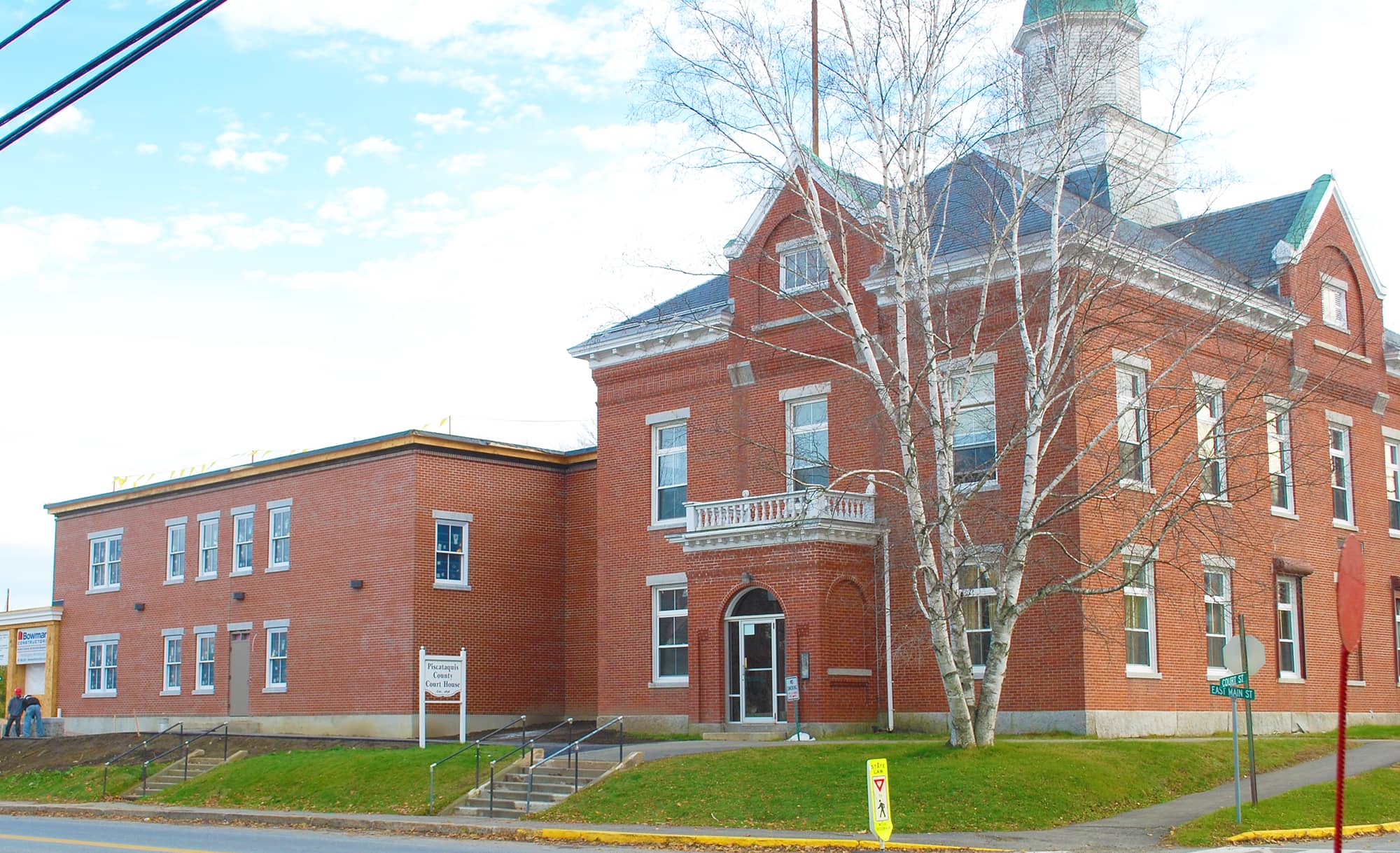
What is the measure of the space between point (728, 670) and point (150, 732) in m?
20.7

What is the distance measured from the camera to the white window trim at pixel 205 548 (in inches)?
1704

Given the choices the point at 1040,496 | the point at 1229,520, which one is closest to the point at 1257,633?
the point at 1229,520

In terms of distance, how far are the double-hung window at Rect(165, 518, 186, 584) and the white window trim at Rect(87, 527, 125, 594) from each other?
10.4 feet

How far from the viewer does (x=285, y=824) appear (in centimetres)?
2466

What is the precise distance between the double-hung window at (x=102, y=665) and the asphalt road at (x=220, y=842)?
23.1 meters

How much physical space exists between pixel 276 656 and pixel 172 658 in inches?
228

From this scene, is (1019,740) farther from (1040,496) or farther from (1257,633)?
(1257,633)

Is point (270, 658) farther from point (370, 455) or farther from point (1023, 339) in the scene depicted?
point (1023, 339)

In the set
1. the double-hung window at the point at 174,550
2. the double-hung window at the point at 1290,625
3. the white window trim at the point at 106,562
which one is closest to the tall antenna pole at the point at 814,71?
the double-hung window at the point at 1290,625

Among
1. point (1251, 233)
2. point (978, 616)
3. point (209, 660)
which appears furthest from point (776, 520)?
point (209, 660)

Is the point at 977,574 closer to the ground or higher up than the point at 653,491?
closer to the ground

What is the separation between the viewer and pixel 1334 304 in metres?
35.1

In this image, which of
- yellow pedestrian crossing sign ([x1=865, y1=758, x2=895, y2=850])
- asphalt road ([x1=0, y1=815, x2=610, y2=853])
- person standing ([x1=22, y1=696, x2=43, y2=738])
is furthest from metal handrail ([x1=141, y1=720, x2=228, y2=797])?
yellow pedestrian crossing sign ([x1=865, y1=758, x2=895, y2=850])

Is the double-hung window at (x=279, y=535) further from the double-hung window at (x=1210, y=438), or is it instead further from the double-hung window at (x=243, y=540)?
the double-hung window at (x=1210, y=438)
